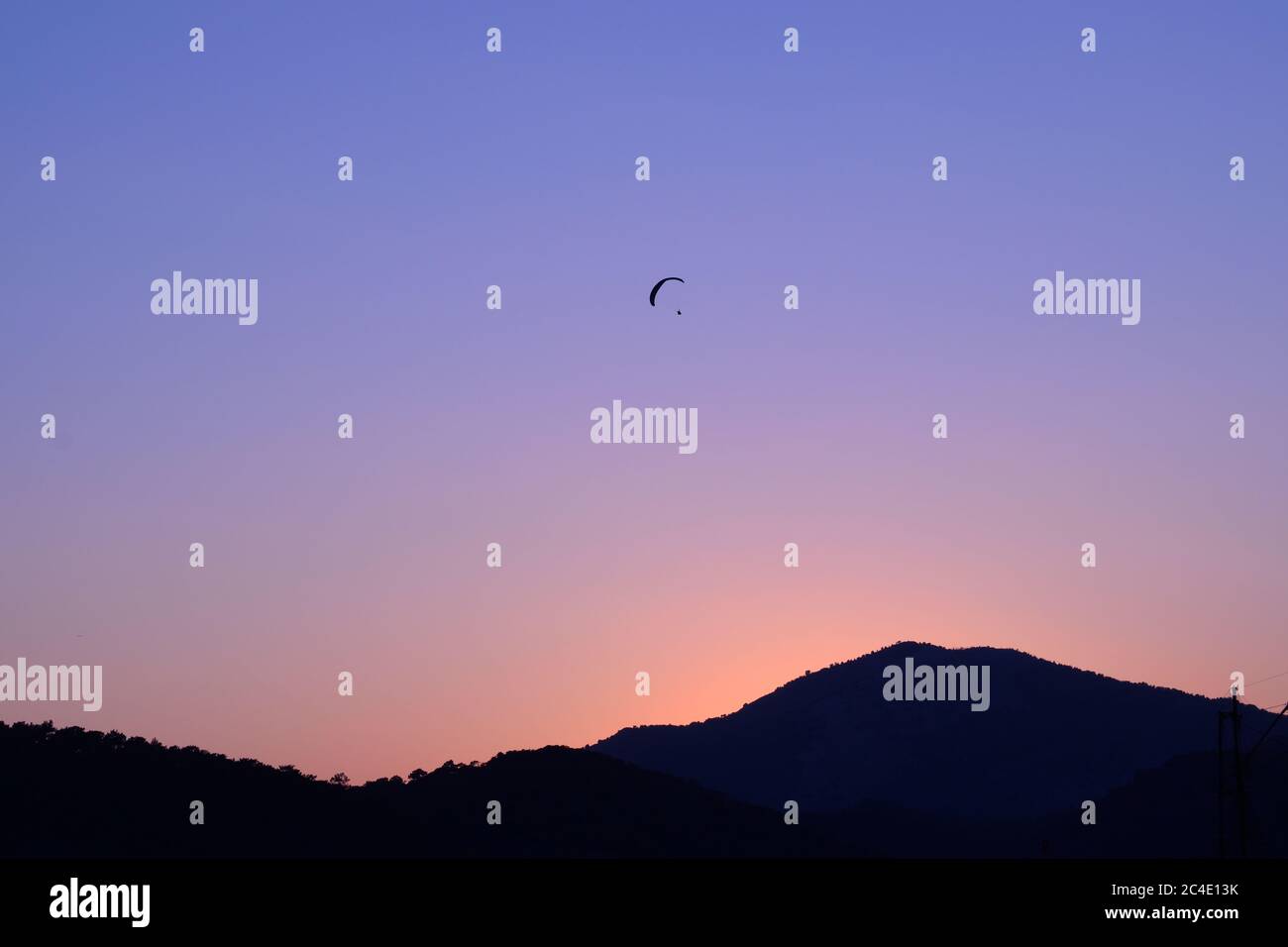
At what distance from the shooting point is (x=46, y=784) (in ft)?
601
